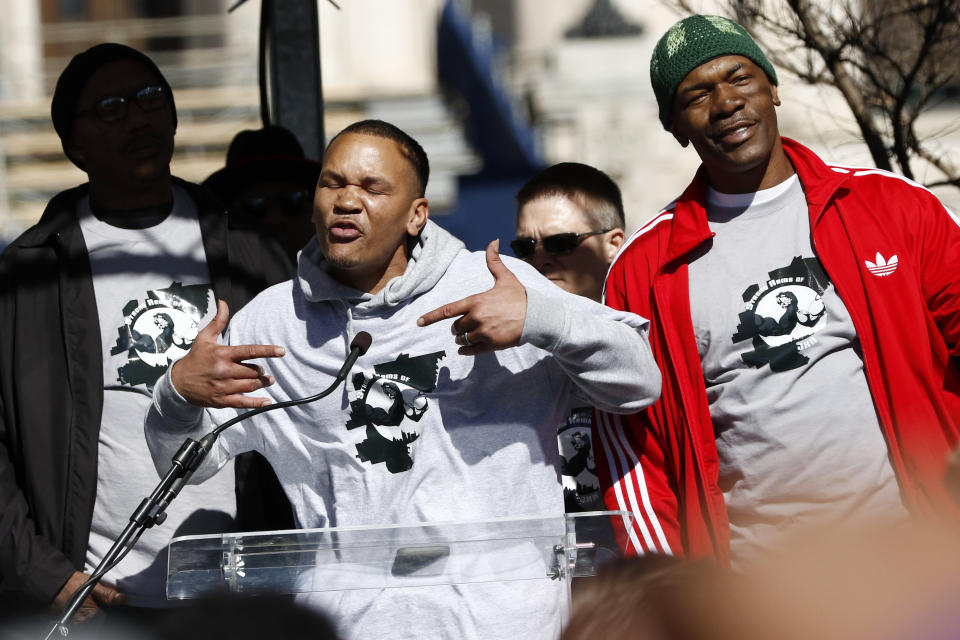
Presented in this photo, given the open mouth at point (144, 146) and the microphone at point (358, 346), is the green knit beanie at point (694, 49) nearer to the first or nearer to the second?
the microphone at point (358, 346)

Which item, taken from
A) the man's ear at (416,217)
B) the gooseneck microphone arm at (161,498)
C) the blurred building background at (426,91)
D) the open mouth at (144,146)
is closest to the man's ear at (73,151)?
the open mouth at (144,146)

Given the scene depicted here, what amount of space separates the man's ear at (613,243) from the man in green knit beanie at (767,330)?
846 millimetres

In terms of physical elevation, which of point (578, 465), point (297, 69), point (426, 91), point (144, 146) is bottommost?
point (578, 465)

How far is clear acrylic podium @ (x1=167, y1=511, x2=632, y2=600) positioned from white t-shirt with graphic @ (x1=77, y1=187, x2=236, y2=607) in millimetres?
1064

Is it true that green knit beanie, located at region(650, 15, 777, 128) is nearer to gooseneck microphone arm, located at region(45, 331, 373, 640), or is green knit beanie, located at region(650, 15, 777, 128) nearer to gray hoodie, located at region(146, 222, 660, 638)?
gray hoodie, located at region(146, 222, 660, 638)

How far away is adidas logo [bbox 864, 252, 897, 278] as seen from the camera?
3.32m

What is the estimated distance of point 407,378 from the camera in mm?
3254

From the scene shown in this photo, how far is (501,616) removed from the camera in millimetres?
2955

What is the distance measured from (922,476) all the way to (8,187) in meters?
13.1

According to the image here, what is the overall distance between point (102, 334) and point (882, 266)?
83.1 inches

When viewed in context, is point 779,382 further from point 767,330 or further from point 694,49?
point 694,49

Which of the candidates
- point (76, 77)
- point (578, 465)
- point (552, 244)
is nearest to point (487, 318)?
point (578, 465)

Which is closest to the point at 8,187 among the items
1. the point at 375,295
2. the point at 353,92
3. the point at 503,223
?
the point at 353,92

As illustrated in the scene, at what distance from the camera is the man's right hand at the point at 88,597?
11.8 ft
